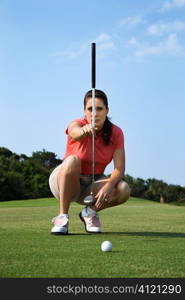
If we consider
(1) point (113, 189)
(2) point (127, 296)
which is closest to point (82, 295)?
(2) point (127, 296)

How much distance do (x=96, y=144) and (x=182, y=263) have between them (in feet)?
8.84

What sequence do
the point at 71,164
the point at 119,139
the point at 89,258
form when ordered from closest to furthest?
the point at 89,258, the point at 71,164, the point at 119,139

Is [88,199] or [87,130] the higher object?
[87,130]

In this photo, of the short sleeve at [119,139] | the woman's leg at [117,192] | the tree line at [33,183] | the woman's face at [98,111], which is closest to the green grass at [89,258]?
the woman's leg at [117,192]

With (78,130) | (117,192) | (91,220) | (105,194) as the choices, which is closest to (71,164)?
(78,130)

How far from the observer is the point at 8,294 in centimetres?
243

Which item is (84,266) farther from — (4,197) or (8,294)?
(4,197)

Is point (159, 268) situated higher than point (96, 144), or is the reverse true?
point (96, 144)

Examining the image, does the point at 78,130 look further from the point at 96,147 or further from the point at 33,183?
the point at 33,183

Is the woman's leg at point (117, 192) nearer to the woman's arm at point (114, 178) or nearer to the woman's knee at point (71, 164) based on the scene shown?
the woman's arm at point (114, 178)

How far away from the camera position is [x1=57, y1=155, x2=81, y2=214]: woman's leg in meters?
5.50

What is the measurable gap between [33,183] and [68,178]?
39245 mm

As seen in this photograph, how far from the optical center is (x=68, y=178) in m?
5.54

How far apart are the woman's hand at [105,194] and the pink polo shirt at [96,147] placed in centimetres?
42
